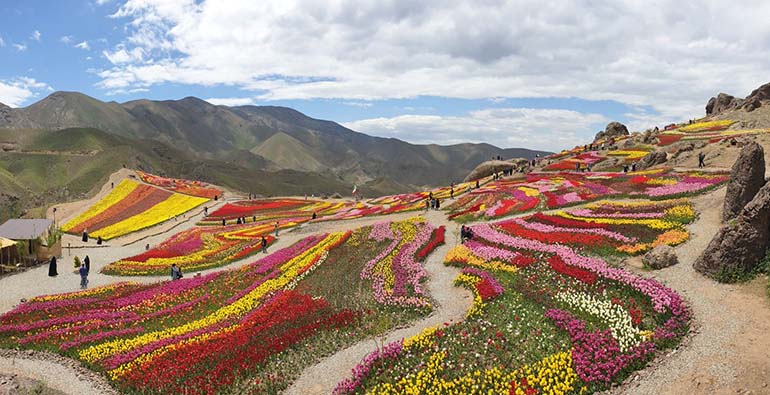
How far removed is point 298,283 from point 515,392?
20954mm

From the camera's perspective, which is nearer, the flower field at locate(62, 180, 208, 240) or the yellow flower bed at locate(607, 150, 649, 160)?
the flower field at locate(62, 180, 208, 240)

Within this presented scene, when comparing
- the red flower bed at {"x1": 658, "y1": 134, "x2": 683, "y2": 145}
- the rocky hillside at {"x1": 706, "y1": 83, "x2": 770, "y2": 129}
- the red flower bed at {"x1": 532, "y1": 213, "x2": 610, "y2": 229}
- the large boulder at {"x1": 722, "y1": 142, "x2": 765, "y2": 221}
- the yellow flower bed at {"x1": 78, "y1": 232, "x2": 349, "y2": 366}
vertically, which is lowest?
the yellow flower bed at {"x1": 78, "y1": 232, "x2": 349, "y2": 366}

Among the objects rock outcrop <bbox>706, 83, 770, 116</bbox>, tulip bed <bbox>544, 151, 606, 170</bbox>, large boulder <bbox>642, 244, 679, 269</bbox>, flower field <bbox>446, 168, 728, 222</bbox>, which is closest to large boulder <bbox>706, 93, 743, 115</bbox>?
rock outcrop <bbox>706, 83, 770, 116</bbox>

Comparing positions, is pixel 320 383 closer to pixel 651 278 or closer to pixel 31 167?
pixel 651 278

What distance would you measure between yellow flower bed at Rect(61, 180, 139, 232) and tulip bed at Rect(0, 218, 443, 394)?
57910mm

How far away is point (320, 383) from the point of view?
18.2 metres

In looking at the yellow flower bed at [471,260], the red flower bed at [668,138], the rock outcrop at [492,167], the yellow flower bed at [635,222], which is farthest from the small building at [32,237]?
the red flower bed at [668,138]

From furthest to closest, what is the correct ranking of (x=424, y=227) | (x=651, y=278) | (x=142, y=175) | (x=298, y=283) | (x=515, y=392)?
(x=142, y=175), (x=424, y=227), (x=298, y=283), (x=651, y=278), (x=515, y=392)

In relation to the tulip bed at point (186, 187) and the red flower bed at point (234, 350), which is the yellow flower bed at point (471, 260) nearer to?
the red flower bed at point (234, 350)

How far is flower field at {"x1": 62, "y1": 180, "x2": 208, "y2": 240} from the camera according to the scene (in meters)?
77.6

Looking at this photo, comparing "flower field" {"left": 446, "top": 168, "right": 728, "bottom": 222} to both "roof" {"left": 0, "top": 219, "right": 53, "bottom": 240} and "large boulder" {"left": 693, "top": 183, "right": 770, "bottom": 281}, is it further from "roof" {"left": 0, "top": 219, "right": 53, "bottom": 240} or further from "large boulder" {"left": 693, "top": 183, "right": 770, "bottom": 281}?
"roof" {"left": 0, "top": 219, "right": 53, "bottom": 240}

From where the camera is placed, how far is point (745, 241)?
73.0ft

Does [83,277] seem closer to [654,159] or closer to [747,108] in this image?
[654,159]

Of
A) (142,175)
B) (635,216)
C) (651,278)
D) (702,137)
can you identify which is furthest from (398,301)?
(142,175)
